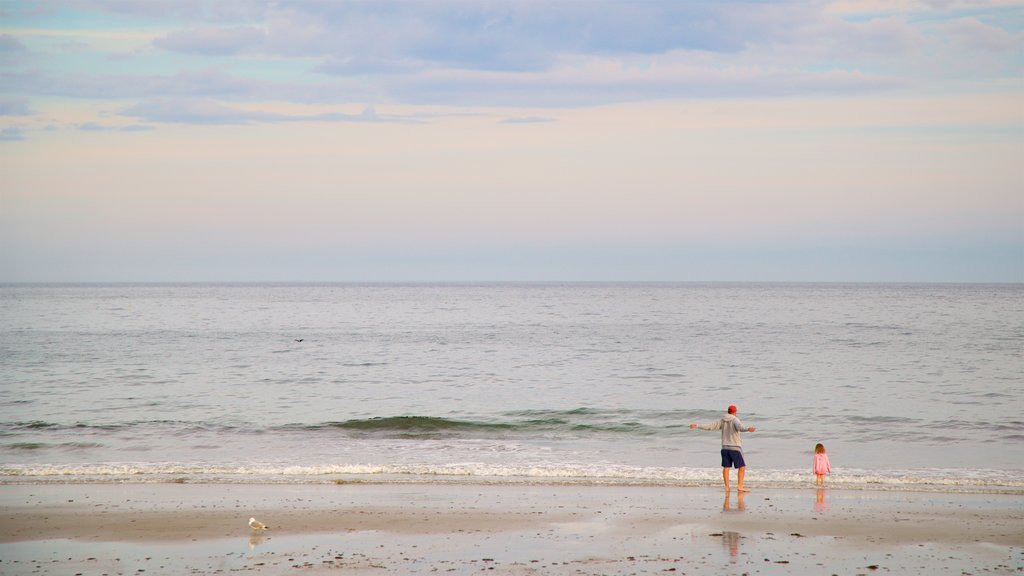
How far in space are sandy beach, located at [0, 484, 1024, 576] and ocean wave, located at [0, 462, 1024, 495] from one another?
81 cm

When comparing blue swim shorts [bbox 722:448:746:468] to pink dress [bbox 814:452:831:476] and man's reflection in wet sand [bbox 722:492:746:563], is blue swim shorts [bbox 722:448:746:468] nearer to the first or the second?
man's reflection in wet sand [bbox 722:492:746:563]

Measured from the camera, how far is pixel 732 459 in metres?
19.4

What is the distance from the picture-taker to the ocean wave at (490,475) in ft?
68.5

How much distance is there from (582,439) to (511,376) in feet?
58.1

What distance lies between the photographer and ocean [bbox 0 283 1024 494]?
2311 centimetres

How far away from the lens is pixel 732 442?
19.4m

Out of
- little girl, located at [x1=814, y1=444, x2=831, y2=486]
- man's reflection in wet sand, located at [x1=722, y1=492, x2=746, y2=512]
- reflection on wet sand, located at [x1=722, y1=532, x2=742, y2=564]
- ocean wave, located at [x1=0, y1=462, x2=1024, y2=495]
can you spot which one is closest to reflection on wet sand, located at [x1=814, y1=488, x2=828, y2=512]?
little girl, located at [x1=814, y1=444, x2=831, y2=486]

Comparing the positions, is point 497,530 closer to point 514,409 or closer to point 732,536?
point 732,536

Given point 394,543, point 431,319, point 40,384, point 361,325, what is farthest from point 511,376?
point 431,319

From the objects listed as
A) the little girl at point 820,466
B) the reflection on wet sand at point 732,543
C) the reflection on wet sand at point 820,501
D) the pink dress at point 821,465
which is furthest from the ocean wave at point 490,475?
the reflection on wet sand at point 732,543

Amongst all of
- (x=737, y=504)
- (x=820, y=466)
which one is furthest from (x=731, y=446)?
(x=820, y=466)

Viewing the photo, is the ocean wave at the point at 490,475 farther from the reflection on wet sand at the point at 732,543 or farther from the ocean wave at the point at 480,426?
the ocean wave at the point at 480,426

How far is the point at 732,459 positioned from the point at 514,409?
16.8 metres

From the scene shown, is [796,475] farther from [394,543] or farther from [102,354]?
[102,354]
